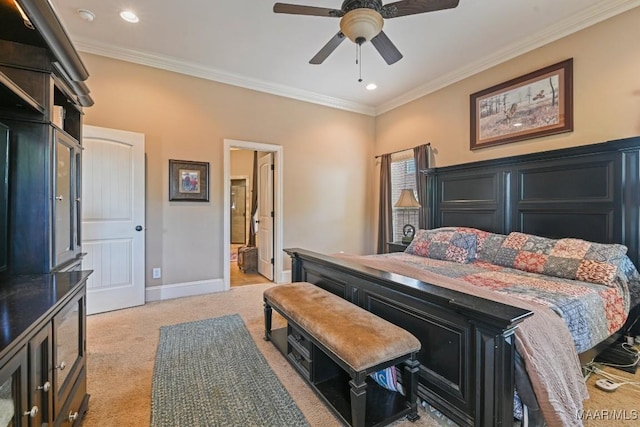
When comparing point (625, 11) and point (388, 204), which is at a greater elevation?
point (625, 11)

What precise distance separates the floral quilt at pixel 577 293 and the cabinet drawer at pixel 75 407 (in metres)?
2.40

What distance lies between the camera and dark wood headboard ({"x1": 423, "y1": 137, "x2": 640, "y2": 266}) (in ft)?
7.89

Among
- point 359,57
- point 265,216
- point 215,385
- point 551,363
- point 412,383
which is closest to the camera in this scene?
point 551,363

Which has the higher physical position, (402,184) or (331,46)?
(331,46)

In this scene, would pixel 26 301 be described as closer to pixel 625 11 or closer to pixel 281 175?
pixel 281 175

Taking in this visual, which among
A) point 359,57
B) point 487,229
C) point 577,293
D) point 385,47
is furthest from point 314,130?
point 577,293

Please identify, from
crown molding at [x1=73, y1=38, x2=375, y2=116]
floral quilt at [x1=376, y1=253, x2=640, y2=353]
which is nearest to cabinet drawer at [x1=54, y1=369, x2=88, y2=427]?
floral quilt at [x1=376, y1=253, x2=640, y2=353]

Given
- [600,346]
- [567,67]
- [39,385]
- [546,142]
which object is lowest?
[600,346]

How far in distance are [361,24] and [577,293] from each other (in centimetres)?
230

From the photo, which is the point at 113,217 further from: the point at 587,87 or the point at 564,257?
the point at 587,87

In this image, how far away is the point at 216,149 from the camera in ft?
13.5

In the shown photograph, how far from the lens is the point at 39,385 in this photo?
1065mm

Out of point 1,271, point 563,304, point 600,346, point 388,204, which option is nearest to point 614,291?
point 600,346

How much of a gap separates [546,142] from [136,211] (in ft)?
15.5
